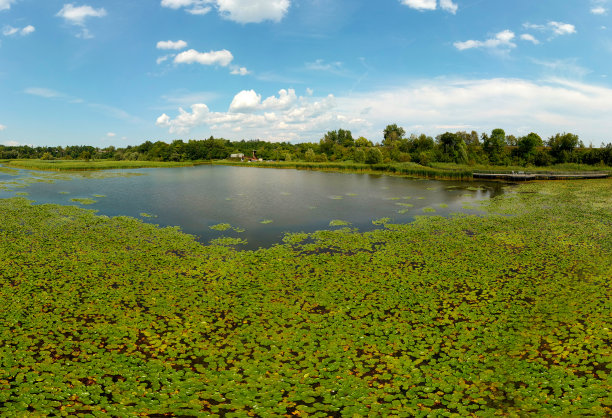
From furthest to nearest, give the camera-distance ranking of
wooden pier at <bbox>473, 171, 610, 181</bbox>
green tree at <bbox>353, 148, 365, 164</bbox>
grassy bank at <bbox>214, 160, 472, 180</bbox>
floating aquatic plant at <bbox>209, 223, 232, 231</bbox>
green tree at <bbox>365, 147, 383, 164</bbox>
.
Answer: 1. green tree at <bbox>353, 148, 365, 164</bbox>
2. green tree at <bbox>365, 147, 383, 164</bbox>
3. grassy bank at <bbox>214, 160, 472, 180</bbox>
4. wooden pier at <bbox>473, 171, 610, 181</bbox>
5. floating aquatic plant at <bbox>209, 223, 232, 231</bbox>

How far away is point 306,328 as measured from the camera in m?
9.27

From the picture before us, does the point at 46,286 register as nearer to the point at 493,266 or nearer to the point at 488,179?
the point at 493,266

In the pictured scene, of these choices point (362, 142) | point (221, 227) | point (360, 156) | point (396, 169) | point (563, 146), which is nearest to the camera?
point (221, 227)

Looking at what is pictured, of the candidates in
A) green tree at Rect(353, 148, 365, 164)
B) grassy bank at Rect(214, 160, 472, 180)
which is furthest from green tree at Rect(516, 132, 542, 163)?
green tree at Rect(353, 148, 365, 164)

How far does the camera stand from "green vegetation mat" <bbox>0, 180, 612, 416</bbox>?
660 centimetres

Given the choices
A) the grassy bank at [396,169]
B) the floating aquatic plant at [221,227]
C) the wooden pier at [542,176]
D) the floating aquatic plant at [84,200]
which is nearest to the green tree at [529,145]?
the wooden pier at [542,176]

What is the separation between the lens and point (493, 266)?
14102 millimetres

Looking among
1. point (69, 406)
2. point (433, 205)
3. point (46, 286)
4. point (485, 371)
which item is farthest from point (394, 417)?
point (433, 205)

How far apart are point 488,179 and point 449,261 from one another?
4870cm

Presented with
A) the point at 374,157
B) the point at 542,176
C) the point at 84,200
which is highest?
the point at 374,157

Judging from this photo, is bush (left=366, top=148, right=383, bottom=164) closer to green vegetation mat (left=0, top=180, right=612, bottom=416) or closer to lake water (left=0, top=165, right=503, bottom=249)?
lake water (left=0, top=165, right=503, bottom=249)

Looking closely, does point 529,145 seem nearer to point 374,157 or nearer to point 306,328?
point 374,157

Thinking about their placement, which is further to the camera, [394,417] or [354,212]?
[354,212]

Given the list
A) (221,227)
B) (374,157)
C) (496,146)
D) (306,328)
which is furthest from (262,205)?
(496,146)
